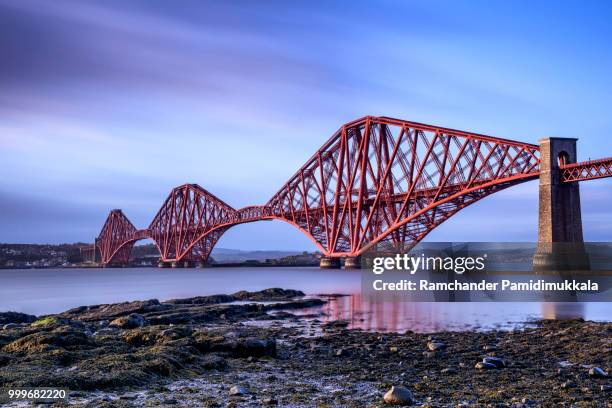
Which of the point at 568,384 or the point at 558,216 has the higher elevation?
the point at 558,216

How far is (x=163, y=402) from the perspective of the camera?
932 centimetres

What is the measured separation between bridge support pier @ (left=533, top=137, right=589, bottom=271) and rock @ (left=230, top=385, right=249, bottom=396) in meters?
38.1

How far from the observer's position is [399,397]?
9266mm

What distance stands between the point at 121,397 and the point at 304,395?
2868 millimetres

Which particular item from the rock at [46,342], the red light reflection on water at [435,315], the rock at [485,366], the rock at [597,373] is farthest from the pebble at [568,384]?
the rock at [46,342]

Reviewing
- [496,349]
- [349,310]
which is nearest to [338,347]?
[496,349]

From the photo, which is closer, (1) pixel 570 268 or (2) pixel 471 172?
(1) pixel 570 268

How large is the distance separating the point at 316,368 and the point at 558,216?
3758 centimetres

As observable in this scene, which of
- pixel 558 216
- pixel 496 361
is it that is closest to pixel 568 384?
pixel 496 361

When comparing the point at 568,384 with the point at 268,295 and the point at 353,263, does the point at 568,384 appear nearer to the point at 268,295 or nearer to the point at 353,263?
the point at 268,295

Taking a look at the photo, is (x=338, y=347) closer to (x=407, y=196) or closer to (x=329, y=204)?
(x=407, y=196)

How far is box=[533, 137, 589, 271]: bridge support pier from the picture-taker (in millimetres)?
44094

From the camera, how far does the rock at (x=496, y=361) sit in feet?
40.6
